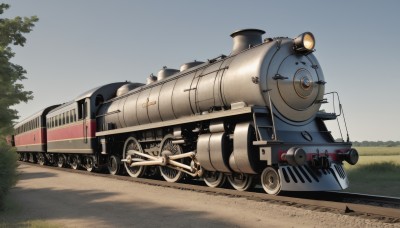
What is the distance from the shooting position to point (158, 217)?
648 centimetres

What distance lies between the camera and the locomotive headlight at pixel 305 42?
29.4 feet

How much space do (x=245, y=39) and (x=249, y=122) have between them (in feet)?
9.63

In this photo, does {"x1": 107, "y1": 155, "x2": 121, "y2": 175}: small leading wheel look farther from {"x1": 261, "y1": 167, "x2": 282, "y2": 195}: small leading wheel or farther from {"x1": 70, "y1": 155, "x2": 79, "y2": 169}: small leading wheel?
Result: {"x1": 261, "y1": 167, "x2": 282, "y2": 195}: small leading wheel

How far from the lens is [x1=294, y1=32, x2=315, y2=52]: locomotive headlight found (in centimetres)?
896

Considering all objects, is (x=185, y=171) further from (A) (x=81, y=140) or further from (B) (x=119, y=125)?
(A) (x=81, y=140)

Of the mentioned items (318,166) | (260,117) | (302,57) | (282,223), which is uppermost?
(302,57)

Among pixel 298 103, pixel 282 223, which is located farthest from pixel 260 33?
pixel 282 223

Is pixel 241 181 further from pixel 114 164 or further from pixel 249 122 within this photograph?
pixel 114 164

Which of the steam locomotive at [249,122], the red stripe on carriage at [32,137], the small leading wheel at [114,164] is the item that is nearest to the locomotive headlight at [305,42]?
the steam locomotive at [249,122]

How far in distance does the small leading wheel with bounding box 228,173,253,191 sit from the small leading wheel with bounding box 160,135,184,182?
2.14 m

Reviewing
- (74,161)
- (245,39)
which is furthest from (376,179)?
(74,161)

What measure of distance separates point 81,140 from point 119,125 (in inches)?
127

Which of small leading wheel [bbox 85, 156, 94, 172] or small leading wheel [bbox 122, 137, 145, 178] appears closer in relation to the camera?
small leading wheel [bbox 122, 137, 145, 178]

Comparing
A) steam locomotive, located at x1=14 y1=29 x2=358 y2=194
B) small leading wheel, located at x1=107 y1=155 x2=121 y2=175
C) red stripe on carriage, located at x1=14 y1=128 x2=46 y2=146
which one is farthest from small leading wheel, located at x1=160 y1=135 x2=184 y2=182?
red stripe on carriage, located at x1=14 y1=128 x2=46 y2=146
